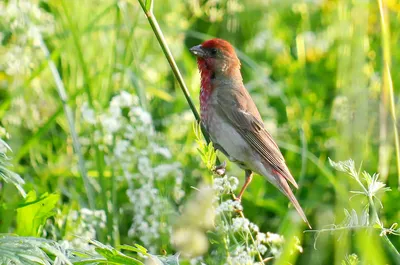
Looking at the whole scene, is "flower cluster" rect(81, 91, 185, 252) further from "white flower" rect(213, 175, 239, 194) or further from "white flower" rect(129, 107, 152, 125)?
"white flower" rect(213, 175, 239, 194)

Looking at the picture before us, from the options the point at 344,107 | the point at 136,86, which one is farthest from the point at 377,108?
the point at 136,86

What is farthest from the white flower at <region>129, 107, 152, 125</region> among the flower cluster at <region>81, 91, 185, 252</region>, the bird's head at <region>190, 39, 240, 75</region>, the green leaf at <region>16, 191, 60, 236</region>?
the green leaf at <region>16, 191, 60, 236</region>

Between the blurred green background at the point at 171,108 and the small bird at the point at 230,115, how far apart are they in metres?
0.21

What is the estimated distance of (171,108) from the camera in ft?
15.3

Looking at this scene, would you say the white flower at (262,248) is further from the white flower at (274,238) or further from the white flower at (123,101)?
the white flower at (123,101)

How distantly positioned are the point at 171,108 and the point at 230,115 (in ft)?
3.31

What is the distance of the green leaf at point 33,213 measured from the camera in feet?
8.00

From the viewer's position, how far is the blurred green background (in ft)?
11.0

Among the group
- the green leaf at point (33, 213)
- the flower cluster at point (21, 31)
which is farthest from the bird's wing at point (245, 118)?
the green leaf at point (33, 213)

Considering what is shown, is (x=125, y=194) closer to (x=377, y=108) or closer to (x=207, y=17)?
(x=377, y=108)

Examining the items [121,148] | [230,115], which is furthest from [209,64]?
[121,148]

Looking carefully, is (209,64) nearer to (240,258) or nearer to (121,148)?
(121,148)

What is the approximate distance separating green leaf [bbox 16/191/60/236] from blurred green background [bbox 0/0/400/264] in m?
0.48

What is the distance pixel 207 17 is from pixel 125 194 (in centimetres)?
197
